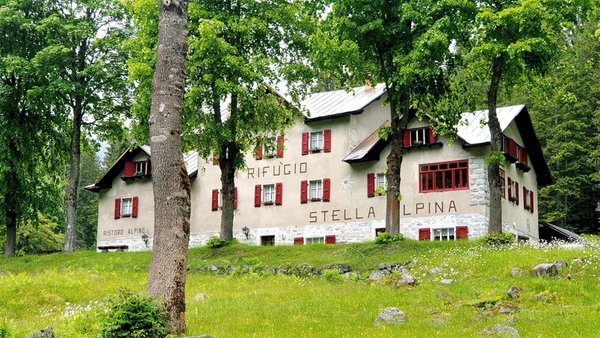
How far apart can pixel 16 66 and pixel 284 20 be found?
44.9ft

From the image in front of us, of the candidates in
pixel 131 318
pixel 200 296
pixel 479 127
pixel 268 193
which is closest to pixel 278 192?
pixel 268 193

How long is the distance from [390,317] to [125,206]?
36.2m

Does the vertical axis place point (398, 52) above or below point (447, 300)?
above

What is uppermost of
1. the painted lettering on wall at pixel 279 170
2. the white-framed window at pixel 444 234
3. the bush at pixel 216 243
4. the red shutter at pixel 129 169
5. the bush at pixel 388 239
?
the red shutter at pixel 129 169

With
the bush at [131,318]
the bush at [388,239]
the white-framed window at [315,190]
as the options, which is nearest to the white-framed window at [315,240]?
the white-framed window at [315,190]

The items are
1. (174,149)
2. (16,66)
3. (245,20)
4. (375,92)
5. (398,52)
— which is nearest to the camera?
(174,149)

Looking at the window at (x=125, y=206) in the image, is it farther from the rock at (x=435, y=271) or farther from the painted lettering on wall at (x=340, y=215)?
the rock at (x=435, y=271)

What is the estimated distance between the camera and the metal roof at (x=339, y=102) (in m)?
41.1

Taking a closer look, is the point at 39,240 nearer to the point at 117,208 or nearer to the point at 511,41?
the point at 117,208

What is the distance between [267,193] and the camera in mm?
43156

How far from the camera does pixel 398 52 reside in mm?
29125

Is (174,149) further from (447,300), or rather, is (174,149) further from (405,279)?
Answer: (405,279)

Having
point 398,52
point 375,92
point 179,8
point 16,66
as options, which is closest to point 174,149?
point 179,8

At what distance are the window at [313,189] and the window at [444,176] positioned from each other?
225 inches
